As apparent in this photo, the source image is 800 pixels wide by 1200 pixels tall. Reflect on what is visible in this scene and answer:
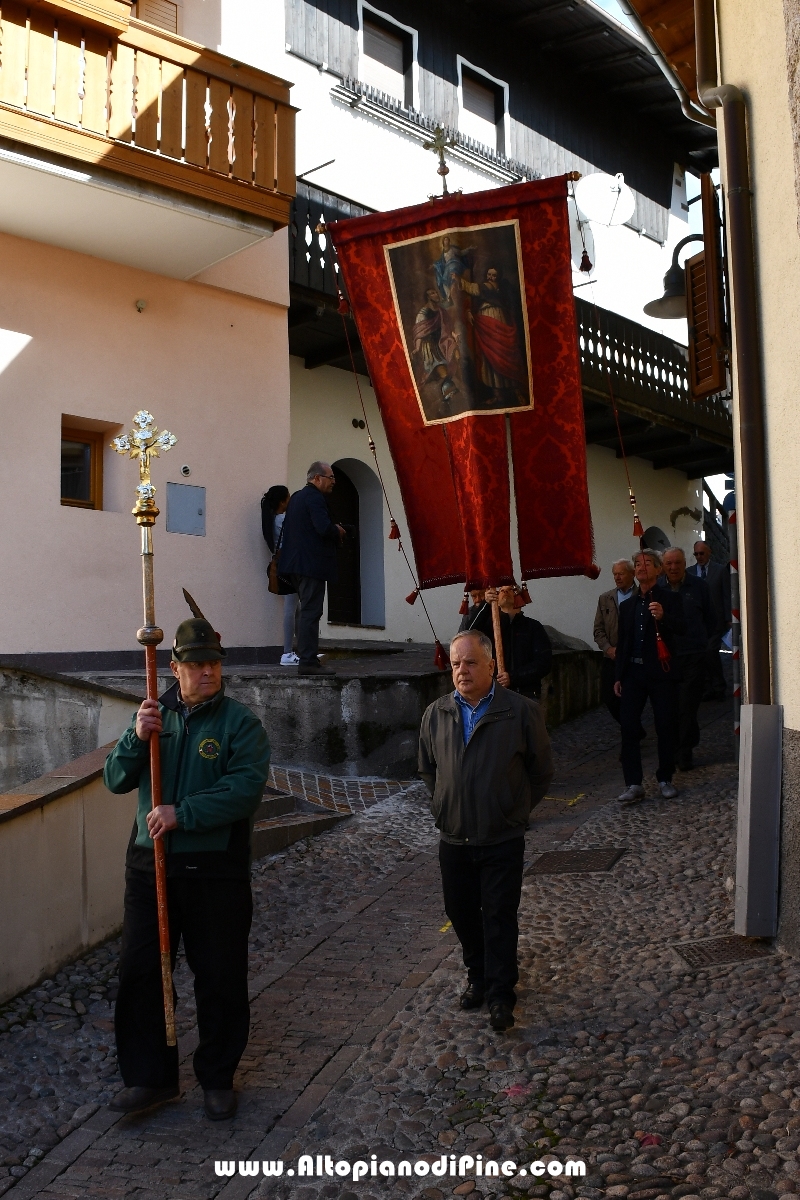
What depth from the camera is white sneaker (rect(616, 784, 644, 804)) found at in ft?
28.8

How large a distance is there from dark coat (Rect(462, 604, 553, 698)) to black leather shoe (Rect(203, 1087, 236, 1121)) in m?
4.45

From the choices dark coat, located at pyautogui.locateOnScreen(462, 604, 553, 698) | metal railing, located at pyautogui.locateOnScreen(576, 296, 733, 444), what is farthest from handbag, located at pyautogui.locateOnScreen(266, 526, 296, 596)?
metal railing, located at pyautogui.locateOnScreen(576, 296, 733, 444)

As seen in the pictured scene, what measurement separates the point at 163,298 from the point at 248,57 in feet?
11.8

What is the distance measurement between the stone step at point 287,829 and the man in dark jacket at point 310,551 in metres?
1.98

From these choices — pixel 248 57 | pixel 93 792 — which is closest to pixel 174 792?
pixel 93 792

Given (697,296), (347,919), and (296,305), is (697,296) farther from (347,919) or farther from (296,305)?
(296,305)

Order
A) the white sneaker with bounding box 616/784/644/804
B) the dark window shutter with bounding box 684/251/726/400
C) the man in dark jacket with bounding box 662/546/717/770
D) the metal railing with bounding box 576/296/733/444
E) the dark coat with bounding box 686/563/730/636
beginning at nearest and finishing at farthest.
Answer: the dark window shutter with bounding box 684/251/726/400
the white sneaker with bounding box 616/784/644/804
the man in dark jacket with bounding box 662/546/717/770
the dark coat with bounding box 686/563/730/636
the metal railing with bounding box 576/296/733/444

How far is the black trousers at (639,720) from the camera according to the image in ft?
29.1

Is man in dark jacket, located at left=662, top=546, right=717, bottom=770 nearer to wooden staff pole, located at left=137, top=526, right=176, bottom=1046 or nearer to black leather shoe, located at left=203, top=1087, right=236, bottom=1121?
wooden staff pole, located at left=137, top=526, right=176, bottom=1046

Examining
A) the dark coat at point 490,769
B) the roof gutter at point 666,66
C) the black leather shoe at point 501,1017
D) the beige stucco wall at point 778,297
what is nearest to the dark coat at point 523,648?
the beige stucco wall at point 778,297

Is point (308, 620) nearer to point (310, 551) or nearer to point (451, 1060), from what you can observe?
point (310, 551)

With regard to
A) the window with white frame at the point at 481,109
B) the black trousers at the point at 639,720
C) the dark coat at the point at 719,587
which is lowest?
the black trousers at the point at 639,720

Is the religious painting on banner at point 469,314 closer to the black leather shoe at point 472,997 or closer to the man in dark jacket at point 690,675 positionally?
the man in dark jacket at point 690,675

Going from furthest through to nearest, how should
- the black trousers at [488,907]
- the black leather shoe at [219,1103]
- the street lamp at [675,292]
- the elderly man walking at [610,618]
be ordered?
1. the elderly man walking at [610,618]
2. the street lamp at [675,292]
3. the black trousers at [488,907]
4. the black leather shoe at [219,1103]
